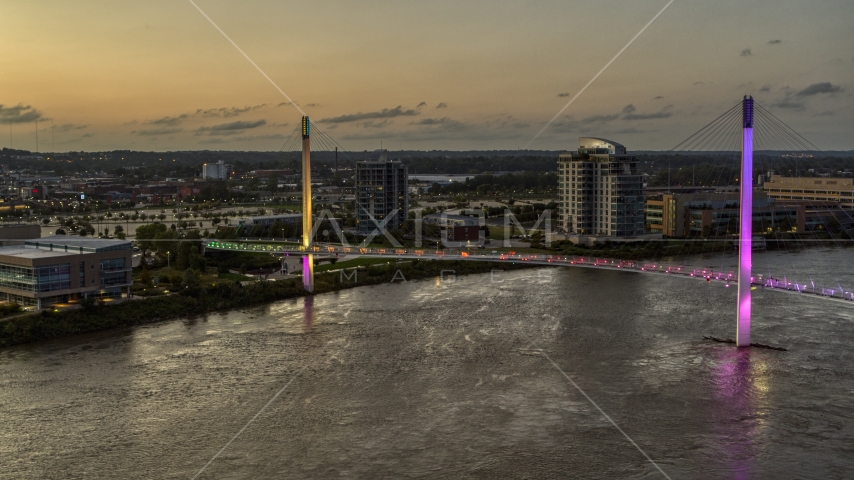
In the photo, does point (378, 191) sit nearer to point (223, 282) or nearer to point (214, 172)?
point (223, 282)

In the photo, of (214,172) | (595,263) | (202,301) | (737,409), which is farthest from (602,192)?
(214,172)

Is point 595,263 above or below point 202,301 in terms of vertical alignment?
above

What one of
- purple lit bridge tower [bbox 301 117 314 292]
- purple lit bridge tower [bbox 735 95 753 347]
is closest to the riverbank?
purple lit bridge tower [bbox 301 117 314 292]

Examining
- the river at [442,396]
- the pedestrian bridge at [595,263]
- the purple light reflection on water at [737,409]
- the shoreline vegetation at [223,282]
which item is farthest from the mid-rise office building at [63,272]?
the purple light reflection on water at [737,409]

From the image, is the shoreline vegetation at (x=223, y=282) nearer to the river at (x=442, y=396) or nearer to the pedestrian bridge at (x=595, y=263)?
the river at (x=442, y=396)

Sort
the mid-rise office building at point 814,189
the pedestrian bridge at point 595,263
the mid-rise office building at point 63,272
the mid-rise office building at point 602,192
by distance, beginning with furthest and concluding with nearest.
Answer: the mid-rise office building at point 814,189 < the mid-rise office building at point 602,192 < the mid-rise office building at point 63,272 < the pedestrian bridge at point 595,263

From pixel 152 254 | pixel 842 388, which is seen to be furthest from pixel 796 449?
pixel 152 254

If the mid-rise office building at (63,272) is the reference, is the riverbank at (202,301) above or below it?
below
